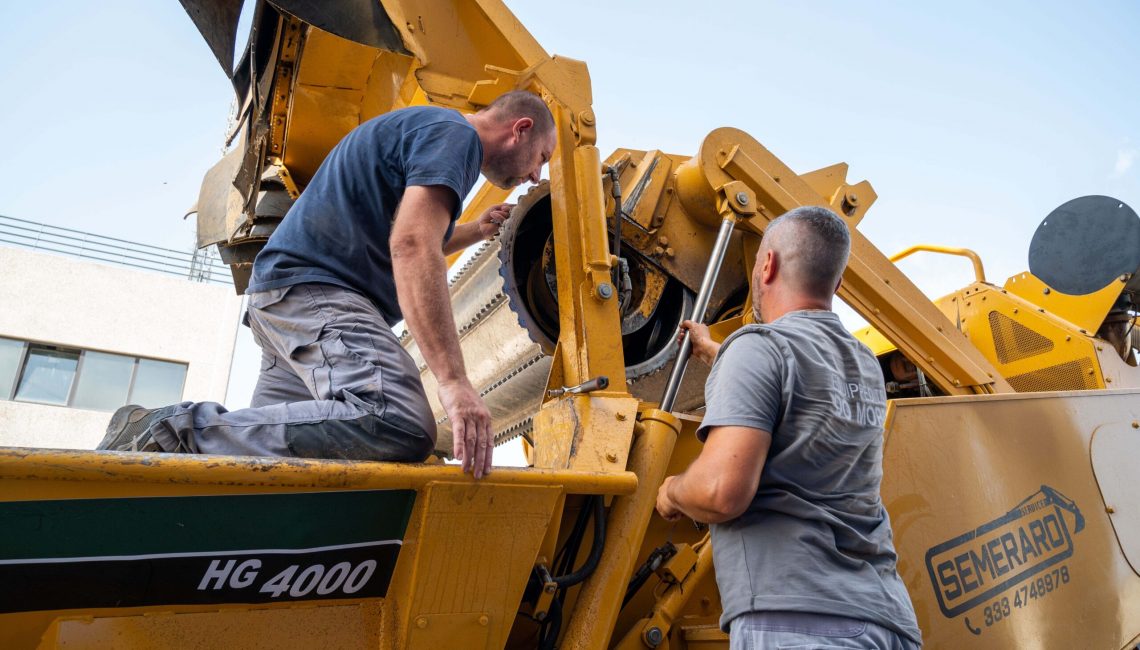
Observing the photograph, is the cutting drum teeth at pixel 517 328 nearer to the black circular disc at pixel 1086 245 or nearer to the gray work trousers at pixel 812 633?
the gray work trousers at pixel 812 633

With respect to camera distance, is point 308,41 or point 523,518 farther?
point 308,41

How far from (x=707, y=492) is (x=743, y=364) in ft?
0.98

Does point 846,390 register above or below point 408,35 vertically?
below

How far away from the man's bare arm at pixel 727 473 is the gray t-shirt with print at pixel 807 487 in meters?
0.03

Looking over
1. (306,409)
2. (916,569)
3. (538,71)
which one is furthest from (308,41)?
(916,569)

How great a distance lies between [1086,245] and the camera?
414 cm

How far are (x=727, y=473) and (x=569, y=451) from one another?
0.75 meters

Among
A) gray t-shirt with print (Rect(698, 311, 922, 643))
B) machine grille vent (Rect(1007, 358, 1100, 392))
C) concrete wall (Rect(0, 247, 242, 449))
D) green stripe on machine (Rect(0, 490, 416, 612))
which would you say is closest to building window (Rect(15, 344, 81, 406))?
concrete wall (Rect(0, 247, 242, 449))

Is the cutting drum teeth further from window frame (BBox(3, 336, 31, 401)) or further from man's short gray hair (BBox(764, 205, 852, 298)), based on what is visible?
window frame (BBox(3, 336, 31, 401))

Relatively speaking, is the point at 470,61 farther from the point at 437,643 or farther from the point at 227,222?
the point at 437,643

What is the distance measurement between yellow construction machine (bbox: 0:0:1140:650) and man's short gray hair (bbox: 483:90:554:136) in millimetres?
→ 277

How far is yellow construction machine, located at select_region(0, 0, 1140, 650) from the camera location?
1695 mm

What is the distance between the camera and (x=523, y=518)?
200cm

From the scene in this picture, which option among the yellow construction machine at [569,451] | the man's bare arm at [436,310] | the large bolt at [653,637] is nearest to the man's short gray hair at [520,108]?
the yellow construction machine at [569,451]
